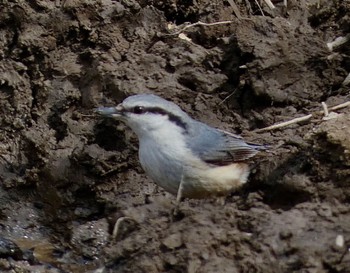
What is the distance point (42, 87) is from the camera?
9.29 meters

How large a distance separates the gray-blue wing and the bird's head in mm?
132

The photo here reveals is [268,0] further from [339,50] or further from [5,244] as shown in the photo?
[5,244]

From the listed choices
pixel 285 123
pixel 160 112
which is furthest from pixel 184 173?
pixel 285 123

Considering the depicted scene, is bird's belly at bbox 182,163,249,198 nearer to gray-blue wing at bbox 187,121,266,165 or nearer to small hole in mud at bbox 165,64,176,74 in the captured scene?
gray-blue wing at bbox 187,121,266,165

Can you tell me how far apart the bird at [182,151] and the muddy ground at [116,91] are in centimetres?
16

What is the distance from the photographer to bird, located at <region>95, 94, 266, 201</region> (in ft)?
23.6

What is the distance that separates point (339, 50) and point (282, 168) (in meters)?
1.95

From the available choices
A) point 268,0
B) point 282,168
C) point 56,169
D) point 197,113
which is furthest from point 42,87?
point 282,168

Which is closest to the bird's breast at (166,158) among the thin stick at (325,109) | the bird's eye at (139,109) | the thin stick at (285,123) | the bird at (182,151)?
the bird at (182,151)

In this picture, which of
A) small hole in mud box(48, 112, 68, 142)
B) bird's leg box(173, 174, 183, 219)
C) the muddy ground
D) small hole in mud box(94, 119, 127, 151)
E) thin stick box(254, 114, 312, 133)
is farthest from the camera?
small hole in mud box(48, 112, 68, 142)

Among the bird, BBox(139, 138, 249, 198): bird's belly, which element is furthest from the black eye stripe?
BBox(139, 138, 249, 198): bird's belly

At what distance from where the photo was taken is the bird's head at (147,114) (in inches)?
290

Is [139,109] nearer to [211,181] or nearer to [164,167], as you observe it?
[164,167]

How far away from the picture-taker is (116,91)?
29.2 ft
